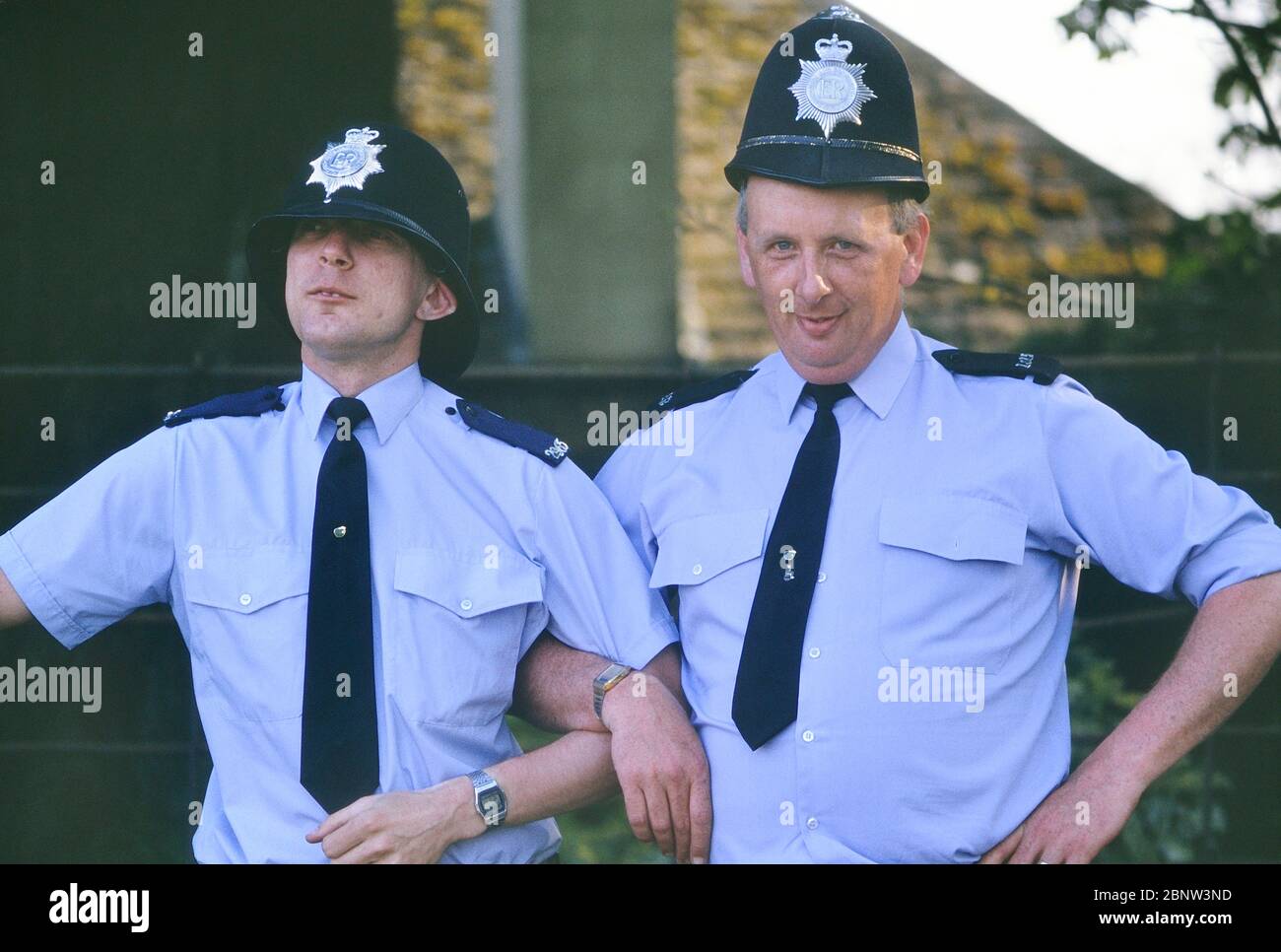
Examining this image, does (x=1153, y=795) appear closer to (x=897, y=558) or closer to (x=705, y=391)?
(x=897, y=558)

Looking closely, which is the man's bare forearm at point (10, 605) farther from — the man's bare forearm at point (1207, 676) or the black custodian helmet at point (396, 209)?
the man's bare forearm at point (1207, 676)

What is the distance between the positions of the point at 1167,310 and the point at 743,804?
164 cm

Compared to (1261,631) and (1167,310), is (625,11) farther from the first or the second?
(1261,631)

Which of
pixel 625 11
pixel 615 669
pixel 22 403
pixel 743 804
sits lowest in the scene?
pixel 743 804

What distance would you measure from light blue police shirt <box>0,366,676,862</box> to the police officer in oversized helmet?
0.72 feet

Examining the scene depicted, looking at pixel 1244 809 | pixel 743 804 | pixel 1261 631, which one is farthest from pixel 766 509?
pixel 1244 809

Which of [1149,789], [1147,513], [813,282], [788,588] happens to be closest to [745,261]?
[813,282]

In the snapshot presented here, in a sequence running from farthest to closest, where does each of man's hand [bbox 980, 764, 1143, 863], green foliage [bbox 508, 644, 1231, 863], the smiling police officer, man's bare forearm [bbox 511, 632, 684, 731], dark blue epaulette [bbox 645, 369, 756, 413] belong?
green foliage [bbox 508, 644, 1231, 863], dark blue epaulette [bbox 645, 369, 756, 413], man's bare forearm [bbox 511, 632, 684, 731], the smiling police officer, man's hand [bbox 980, 764, 1143, 863]

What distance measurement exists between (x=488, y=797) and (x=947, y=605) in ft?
2.84

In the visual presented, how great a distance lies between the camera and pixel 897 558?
2.78m

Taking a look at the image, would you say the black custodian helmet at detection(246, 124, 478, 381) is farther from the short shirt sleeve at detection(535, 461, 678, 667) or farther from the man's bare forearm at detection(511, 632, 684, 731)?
the man's bare forearm at detection(511, 632, 684, 731)

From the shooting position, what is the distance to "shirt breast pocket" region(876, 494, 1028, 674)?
2.74 meters

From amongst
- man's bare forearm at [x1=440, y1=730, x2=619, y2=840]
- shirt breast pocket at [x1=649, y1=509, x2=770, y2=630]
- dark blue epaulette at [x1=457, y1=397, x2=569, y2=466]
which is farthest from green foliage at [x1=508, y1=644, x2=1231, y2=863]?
dark blue epaulette at [x1=457, y1=397, x2=569, y2=466]
